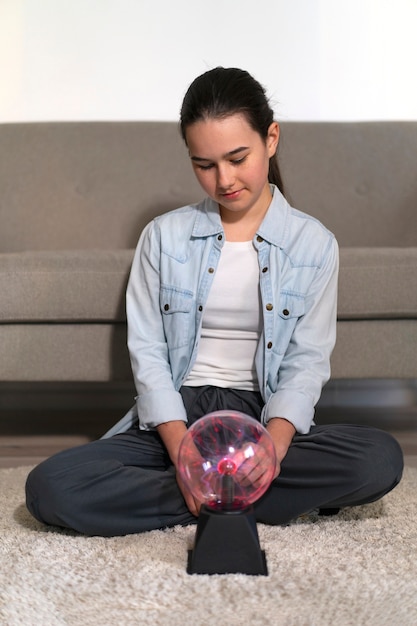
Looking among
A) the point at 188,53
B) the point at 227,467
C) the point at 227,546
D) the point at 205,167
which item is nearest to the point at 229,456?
the point at 227,467

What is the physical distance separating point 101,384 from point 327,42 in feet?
4.85

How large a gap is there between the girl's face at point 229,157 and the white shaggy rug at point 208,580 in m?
0.61

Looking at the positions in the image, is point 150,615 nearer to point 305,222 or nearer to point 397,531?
point 397,531

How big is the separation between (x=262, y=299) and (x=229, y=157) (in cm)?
29

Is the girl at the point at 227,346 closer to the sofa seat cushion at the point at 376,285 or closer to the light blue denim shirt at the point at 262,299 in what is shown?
the light blue denim shirt at the point at 262,299

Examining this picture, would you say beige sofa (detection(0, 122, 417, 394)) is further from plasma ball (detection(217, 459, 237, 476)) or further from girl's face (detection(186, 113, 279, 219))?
plasma ball (detection(217, 459, 237, 476))

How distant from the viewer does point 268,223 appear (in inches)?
66.9

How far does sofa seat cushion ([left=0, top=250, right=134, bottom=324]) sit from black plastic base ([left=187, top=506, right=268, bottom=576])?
0.82m

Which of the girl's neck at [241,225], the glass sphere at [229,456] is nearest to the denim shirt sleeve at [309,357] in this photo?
the girl's neck at [241,225]

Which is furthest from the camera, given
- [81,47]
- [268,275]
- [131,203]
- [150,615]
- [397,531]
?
[81,47]

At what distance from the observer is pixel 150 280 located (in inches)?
67.6

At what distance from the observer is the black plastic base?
129 cm

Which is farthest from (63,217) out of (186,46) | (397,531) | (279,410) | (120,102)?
(397,531)

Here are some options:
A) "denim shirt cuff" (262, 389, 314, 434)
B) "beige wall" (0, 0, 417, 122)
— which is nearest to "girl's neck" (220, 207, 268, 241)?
"denim shirt cuff" (262, 389, 314, 434)
